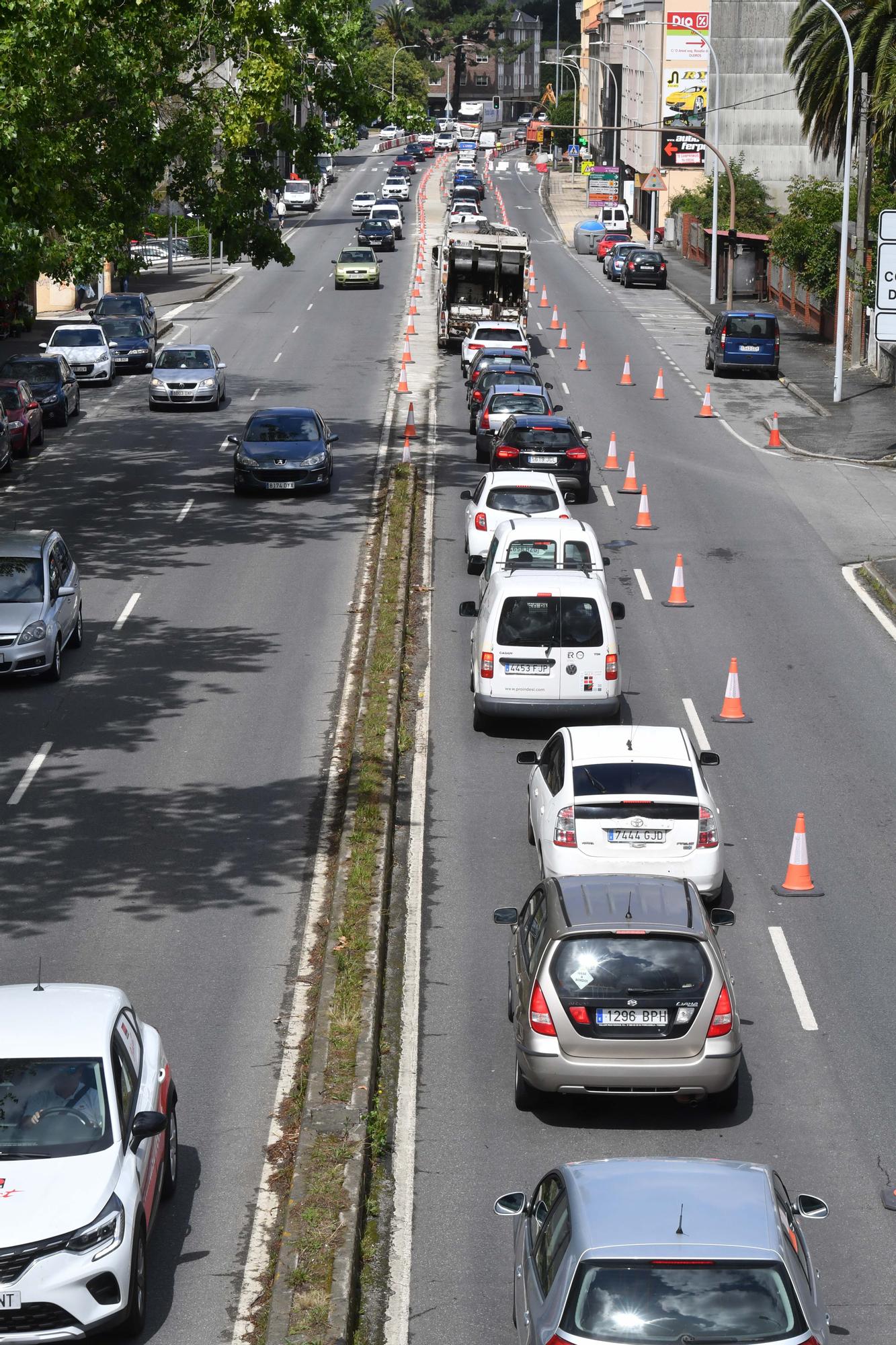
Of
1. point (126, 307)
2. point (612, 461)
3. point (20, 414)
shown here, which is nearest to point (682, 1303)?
point (612, 461)

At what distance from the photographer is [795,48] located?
54062 mm

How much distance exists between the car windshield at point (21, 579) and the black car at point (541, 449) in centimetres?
1024

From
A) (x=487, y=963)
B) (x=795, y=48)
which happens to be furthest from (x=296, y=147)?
(x=487, y=963)

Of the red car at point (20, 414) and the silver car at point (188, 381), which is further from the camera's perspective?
the silver car at point (188, 381)

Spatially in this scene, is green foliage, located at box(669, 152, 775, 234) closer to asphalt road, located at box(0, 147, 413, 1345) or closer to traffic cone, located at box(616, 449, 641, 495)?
asphalt road, located at box(0, 147, 413, 1345)

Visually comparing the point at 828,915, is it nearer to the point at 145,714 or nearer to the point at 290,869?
the point at 290,869

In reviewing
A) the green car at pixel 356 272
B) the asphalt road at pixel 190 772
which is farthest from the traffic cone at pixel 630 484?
the green car at pixel 356 272

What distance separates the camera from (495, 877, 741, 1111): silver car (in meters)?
11.1

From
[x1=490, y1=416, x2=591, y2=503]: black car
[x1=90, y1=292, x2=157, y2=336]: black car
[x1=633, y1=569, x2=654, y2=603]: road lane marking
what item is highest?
[x1=90, y1=292, x2=157, y2=336]: black car

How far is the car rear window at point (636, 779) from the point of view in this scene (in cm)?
1450

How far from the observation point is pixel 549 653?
19094 mm

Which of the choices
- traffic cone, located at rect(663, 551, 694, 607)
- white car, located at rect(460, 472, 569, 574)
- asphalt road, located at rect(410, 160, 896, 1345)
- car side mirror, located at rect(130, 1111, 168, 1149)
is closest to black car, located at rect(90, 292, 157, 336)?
asphalt road, located at rect(410, 160, 896, 1345)

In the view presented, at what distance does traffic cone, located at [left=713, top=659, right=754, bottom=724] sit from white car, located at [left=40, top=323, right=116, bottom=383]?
99.7 ft

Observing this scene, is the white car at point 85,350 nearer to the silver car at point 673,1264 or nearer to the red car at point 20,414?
the red car at point 20,414
